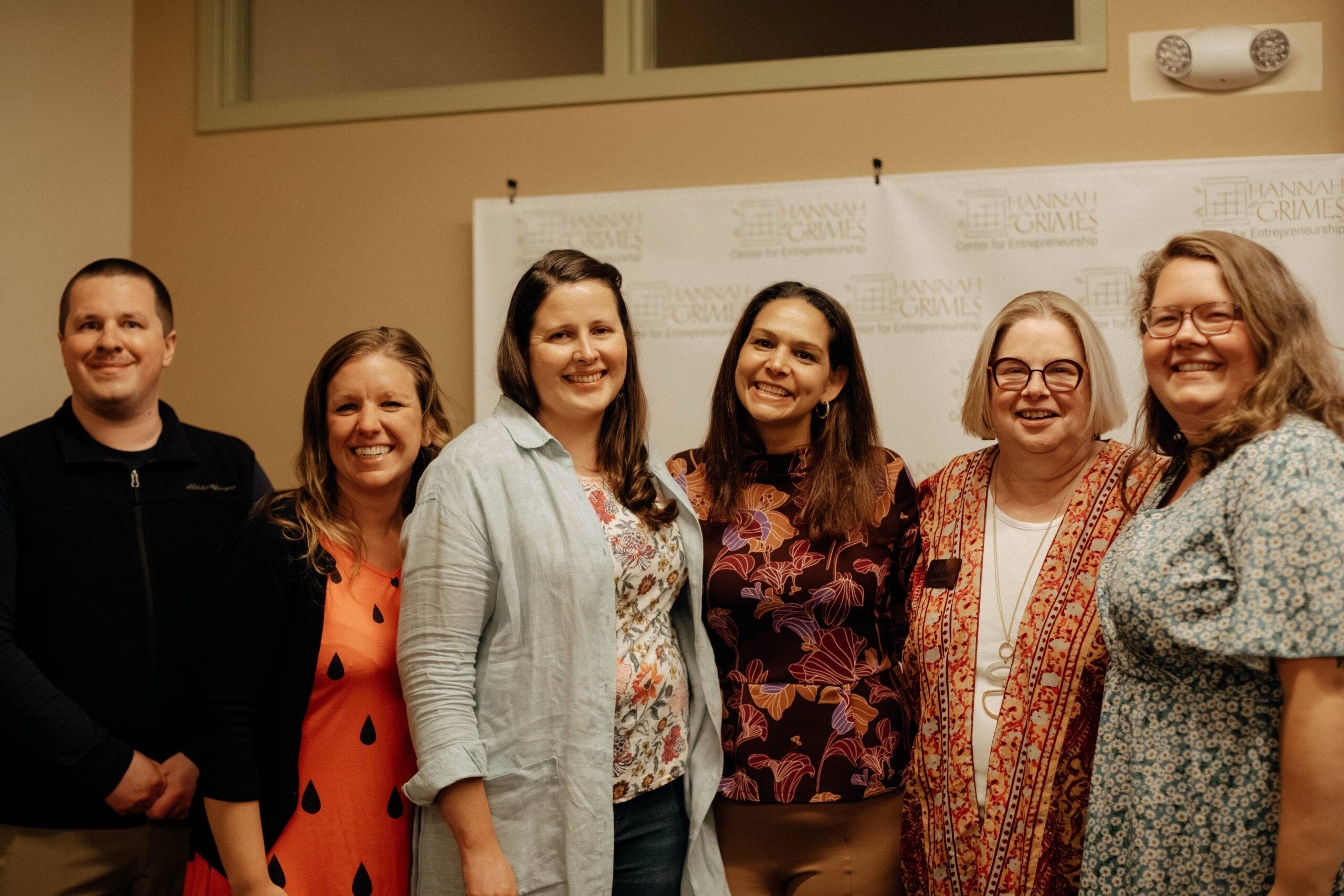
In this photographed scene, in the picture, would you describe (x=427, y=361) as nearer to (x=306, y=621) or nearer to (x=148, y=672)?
(x=306, y=621)

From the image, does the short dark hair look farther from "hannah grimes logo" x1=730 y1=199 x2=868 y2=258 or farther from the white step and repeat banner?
"hannah grimes logo" x1=730 y1=199 x2=868 y2=258

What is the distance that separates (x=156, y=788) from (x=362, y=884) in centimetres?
60

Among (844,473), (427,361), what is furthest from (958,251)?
(427,361)

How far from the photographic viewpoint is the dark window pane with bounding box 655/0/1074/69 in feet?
9.73

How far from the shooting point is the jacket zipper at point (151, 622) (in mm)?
1971

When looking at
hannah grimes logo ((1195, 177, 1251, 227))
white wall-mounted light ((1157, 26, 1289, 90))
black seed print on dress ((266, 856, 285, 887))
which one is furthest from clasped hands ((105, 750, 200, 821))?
white wall-mounted light ((1157, 26, 1289, 90))

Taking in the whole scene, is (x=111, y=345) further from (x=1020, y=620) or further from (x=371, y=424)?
(x=1020, y=620)

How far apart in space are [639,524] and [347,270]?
1.92 metres

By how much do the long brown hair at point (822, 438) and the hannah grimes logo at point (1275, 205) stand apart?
4.48 feet

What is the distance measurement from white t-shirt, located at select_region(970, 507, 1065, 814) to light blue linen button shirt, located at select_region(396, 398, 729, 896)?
0.62m

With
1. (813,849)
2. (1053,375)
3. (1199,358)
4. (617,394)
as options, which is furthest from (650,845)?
(1199,358)

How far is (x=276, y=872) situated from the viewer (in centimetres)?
158

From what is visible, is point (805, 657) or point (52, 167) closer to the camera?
point (805, 657)

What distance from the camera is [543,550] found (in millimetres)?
1605
